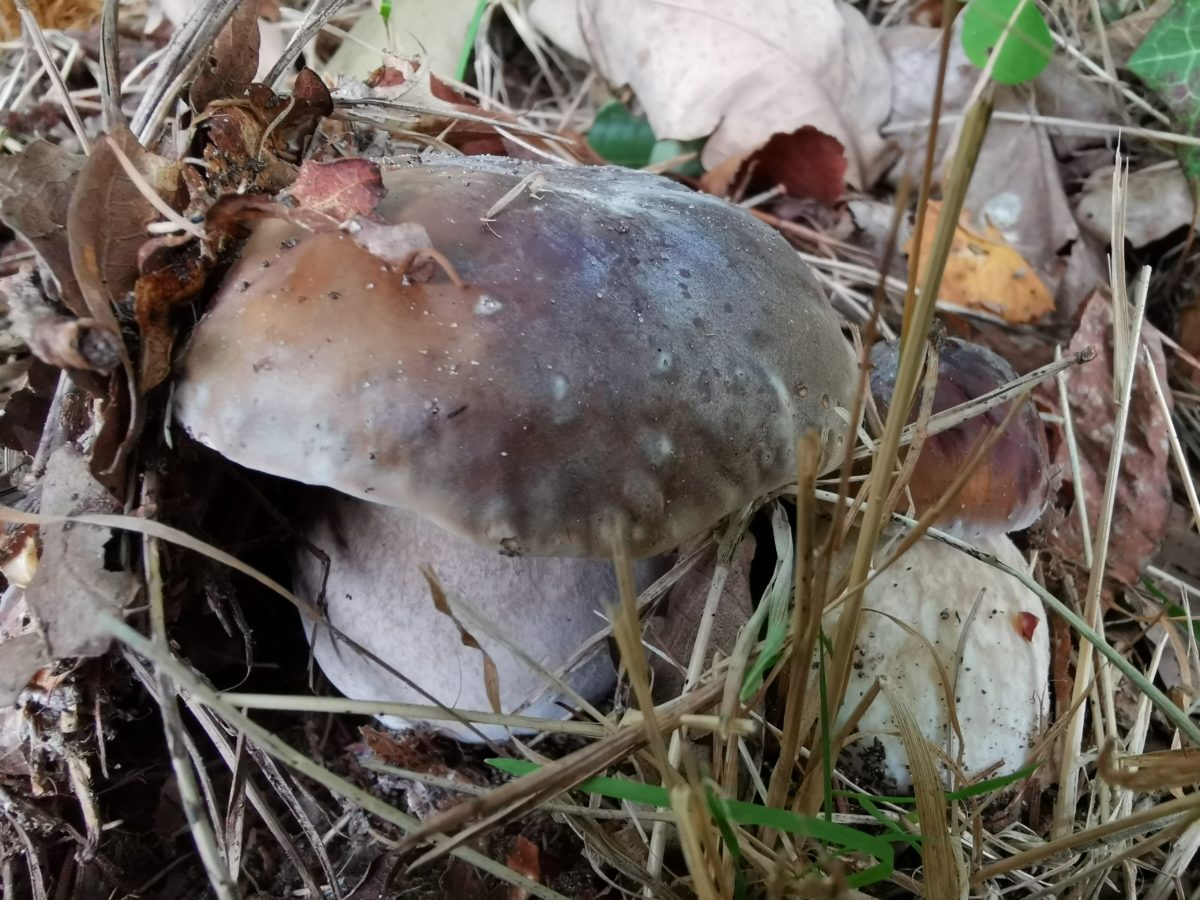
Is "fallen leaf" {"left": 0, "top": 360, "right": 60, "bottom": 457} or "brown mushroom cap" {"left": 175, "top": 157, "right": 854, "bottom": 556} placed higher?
"brown mushroom cap" {"left": 175, "top": 157, "right": 854, "bottom": 556}

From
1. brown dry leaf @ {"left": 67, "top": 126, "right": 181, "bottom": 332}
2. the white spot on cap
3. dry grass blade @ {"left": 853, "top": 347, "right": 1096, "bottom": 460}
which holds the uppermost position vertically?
brown dry leaf @ {"left": 67, "top": 126, "right": 181, "bottom": 332}

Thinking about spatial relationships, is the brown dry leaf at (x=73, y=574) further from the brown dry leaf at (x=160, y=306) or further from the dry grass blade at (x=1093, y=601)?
the dry grass blade at (x=1093, y=601)

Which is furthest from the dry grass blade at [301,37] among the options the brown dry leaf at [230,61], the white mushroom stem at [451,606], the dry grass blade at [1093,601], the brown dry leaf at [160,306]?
the dry grass blade at [1093,601]

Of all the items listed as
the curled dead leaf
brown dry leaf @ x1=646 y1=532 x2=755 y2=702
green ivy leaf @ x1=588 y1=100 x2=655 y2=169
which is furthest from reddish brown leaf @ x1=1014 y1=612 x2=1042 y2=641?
green ivy leaf @ x1=588 y1=100 x2=655 y2=169

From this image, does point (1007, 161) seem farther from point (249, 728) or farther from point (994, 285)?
point (249, 728)

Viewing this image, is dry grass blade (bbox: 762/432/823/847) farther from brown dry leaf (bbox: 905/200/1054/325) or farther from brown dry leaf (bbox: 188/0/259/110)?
brown dry leaf (bbox: 905/200/1054/325)

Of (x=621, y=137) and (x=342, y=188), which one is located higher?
(x=342, y=188)

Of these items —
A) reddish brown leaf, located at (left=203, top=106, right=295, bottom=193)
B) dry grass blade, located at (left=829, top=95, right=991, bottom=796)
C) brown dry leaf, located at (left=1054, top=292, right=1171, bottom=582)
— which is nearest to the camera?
dry grass blade, located at (left=829, top=95, right=991, bottom=796)

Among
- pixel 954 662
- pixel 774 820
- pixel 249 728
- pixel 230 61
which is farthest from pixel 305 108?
pixel 954 662
